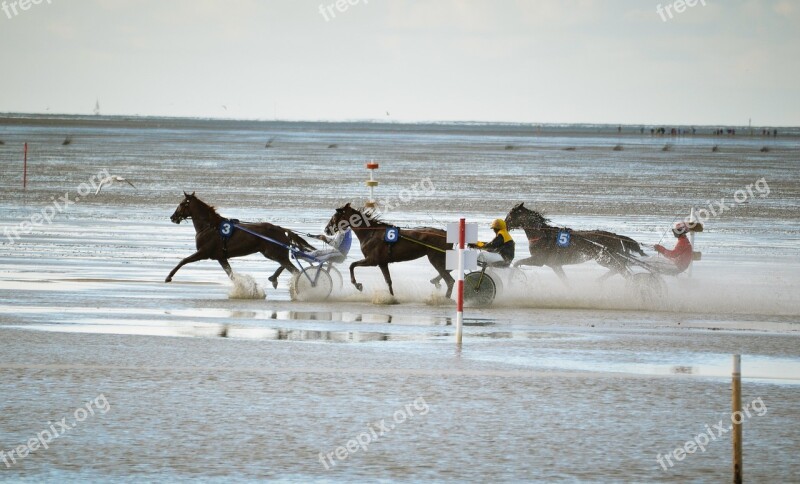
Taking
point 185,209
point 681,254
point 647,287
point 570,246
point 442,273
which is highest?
point 185,209

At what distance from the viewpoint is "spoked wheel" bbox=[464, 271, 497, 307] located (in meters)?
18.5

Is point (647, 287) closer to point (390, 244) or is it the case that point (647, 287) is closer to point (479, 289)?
point (479, 289)

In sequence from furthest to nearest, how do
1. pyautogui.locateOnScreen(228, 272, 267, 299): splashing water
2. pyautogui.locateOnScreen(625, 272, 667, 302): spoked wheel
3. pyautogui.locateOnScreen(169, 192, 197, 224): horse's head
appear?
1. pyautogui.locateOnScreen(169, 192, 197, 224): horse's head
2. pyautogui.locateOnScreen(625, 272, 667, 302): spoked wheel
3. pyautogui.locateOnScreen(228, 272, 267, 299): splashing water

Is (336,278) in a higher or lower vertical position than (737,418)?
higher

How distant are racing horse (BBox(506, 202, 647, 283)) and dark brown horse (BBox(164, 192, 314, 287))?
11.5 feet

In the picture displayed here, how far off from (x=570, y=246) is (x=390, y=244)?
3027mm

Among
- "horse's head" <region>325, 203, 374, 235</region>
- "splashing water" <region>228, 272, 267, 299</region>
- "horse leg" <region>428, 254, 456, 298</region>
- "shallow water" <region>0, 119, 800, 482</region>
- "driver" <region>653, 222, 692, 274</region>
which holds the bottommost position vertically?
"shallow water" <region>0, 119, 800, 482</region>

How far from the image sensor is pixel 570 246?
2048 centimetres

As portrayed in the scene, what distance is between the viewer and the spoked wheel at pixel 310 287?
19.2 meters

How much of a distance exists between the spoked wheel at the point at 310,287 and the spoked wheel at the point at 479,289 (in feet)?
6.76

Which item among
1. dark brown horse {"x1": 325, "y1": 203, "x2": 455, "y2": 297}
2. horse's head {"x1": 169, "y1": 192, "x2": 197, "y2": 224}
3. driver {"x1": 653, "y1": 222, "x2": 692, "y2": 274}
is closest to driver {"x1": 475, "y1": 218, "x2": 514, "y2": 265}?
dark brown horse {"x1": 325, "y1": 203, "x2": 455, "y2": 297}

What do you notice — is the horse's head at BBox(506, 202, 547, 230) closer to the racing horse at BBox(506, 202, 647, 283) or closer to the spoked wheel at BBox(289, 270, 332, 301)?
the racing horse at BBox(506, 202, 647, 283)

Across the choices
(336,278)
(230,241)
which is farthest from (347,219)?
(230,241)

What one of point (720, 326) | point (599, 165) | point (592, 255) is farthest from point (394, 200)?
point (599, 165)
